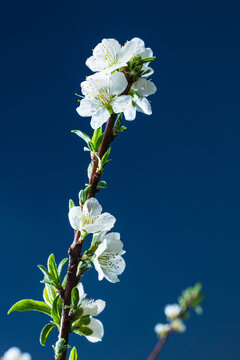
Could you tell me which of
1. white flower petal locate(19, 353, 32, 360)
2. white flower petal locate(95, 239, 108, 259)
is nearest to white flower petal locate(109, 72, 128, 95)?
white flower petal locate(95, 239, 108, 259)

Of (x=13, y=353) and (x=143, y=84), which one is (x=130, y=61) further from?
(x=13, y=353)

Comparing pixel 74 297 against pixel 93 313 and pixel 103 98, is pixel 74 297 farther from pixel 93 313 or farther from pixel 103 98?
pixel 103 98

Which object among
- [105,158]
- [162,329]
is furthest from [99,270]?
[162,329]

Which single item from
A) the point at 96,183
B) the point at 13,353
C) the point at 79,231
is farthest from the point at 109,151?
the point at 13,353

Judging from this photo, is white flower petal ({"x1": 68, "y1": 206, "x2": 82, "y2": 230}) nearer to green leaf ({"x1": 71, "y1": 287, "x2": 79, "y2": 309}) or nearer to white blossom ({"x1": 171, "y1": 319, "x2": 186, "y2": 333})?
green leaf ({"x1": 71, "y1": 287, "x2": 79, "y2": 309})

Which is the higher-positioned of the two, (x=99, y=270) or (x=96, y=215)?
(x=96, y=215)

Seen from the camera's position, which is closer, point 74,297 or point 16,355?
point 74,297

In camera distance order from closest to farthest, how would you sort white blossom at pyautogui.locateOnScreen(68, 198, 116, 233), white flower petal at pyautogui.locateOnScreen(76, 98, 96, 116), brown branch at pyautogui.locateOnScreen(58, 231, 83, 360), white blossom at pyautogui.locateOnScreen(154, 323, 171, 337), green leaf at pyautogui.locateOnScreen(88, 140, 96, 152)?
brown branch at pyautogui.locateOnScreen(58, 231, 83, 360) → white blossom at pyautogui.locateOnScreen(68, 198, 116, 233) → green leaf at pyautogui.locateOnScreen(88, 140, 96, 152) → white flower petal at pyautogui.locateOnScreen(76, 98, 96, 116) → white blossom at pyautogui.locateOnScreen(154, 323, 171, 337)
